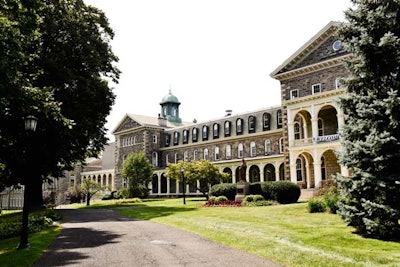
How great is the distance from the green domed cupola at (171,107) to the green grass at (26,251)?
56599 millimetres

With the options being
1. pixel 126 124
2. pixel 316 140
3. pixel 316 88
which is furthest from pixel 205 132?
pixel 316 140

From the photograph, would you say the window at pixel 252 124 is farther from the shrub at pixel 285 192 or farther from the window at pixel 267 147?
the shrub at pixel 285 192

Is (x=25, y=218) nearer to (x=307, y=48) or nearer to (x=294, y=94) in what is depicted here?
(x=294, y=94)

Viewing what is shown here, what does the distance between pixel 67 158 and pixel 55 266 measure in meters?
21.1

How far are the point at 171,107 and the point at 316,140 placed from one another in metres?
41.9

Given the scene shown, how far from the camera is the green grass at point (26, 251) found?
8.93 m

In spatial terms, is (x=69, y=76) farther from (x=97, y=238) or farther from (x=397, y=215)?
(x=397, y=215)

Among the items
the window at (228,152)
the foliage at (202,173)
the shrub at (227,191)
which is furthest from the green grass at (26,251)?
the window at (228,152)

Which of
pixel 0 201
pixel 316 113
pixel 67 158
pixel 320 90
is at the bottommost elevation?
pixel 0 201

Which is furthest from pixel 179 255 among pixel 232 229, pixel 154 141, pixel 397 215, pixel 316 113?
pixel 154 141

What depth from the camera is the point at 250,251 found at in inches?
382

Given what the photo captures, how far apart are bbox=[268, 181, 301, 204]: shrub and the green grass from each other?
15.9 m

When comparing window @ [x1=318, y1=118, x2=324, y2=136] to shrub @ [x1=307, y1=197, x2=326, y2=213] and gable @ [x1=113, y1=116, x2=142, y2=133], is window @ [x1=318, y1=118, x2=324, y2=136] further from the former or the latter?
gable @ [x1=113, y1=116, x2=142, y2=133]

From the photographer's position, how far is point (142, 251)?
33.0 feet
